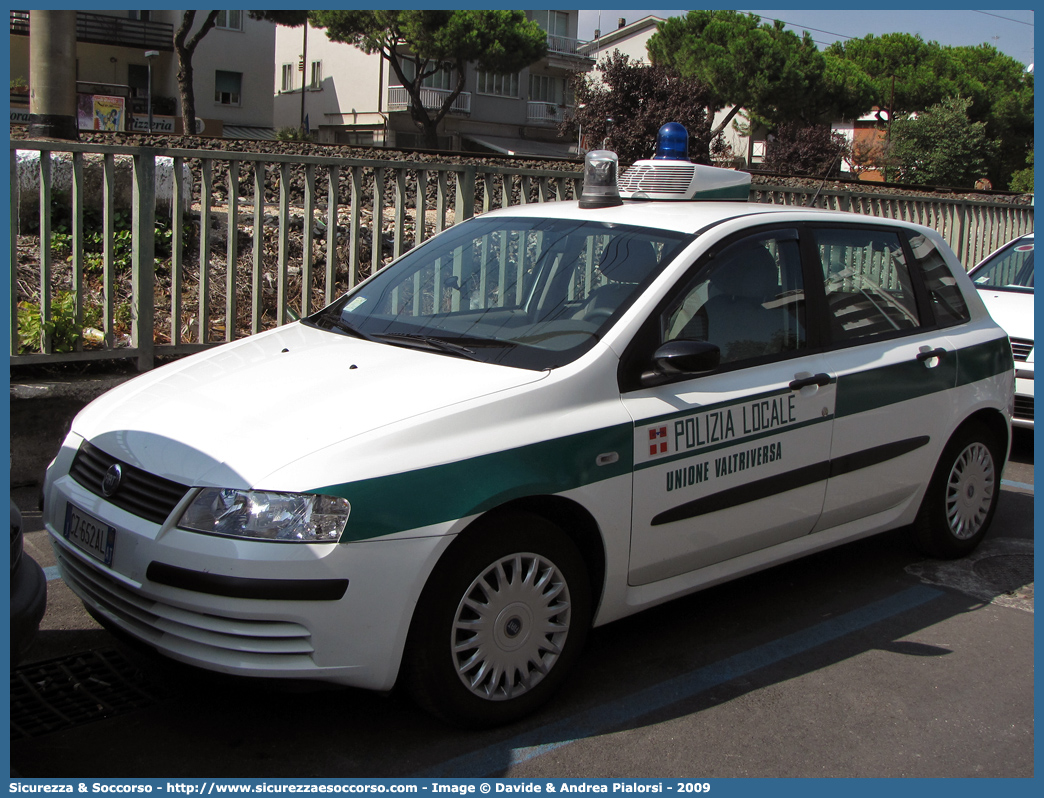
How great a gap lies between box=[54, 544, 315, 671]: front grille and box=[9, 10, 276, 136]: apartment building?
144 feet

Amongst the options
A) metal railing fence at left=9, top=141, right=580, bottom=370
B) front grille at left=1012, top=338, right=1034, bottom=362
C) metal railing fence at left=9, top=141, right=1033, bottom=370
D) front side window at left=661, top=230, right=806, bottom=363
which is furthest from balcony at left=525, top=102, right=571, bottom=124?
front side window at left=661, top=230, right=806, bottom=363

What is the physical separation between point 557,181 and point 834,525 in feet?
12.7

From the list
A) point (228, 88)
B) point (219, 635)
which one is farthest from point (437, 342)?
point (228, 88)

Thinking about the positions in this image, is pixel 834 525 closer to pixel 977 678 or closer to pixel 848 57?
pixel 977 678

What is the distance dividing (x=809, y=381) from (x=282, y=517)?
2.15 m

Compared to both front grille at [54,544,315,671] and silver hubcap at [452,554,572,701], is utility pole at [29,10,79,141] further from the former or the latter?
silver hubcap at [452,554,572,701]

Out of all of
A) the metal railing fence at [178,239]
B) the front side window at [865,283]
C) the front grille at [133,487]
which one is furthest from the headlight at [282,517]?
the front side window at [865,283]

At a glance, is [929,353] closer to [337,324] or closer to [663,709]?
[663,709]

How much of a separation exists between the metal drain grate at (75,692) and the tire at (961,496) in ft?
11.2

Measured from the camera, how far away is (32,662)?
361cm

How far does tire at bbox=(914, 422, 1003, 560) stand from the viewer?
15.5 ft

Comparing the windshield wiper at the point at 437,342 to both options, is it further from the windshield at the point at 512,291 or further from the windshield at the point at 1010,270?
the windshield at the point at 1010,270

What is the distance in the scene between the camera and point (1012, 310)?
25.3 feet

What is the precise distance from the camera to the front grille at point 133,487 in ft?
9.74
